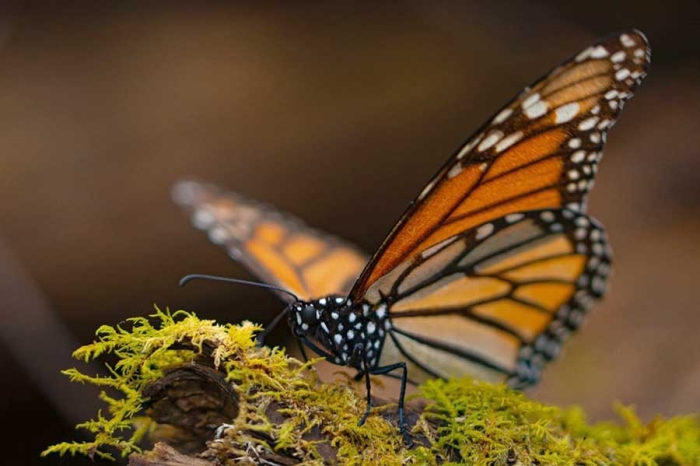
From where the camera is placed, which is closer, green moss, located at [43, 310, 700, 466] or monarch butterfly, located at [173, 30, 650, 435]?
green moss, located at [43, 310, 700, 466]

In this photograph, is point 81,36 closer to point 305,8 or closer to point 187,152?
point 187,152

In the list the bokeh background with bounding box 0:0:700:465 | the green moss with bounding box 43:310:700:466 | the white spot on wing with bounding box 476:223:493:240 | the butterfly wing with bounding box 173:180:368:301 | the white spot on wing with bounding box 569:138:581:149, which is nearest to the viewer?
the green moss with bounding box 43:310:700:466

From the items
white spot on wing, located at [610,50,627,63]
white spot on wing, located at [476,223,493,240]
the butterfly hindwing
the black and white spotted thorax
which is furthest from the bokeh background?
white spot on wing, located at [610,50,627,63]

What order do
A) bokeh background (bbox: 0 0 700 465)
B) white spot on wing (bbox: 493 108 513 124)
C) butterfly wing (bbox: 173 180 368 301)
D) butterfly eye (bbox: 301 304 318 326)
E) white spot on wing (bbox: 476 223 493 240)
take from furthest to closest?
bokeh background (bbox: 0 0 700 465) → butterfly wing (bbox: 173 180 368 301) → white spot on wing (bbox: 476 223 493 240) → white spot on wing (bbox: 493 108 513 124) → butterfly eye (bbox: 301 304 318 326)

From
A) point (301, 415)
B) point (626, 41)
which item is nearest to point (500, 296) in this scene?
point (626, 41)

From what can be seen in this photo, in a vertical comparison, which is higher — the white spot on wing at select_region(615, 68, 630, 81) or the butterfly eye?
the white spot on wing at select_region(615, 68, 630, 81)

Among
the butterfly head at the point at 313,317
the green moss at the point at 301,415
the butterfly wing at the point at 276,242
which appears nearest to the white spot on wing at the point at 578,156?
the green moss at the point at 301,415

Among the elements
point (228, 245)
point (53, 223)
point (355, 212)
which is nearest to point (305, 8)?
point (355, 212)

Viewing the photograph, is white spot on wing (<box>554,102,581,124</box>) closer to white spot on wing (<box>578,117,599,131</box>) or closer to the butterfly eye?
white spot on wing (<box>578,117,599,131</box>)
